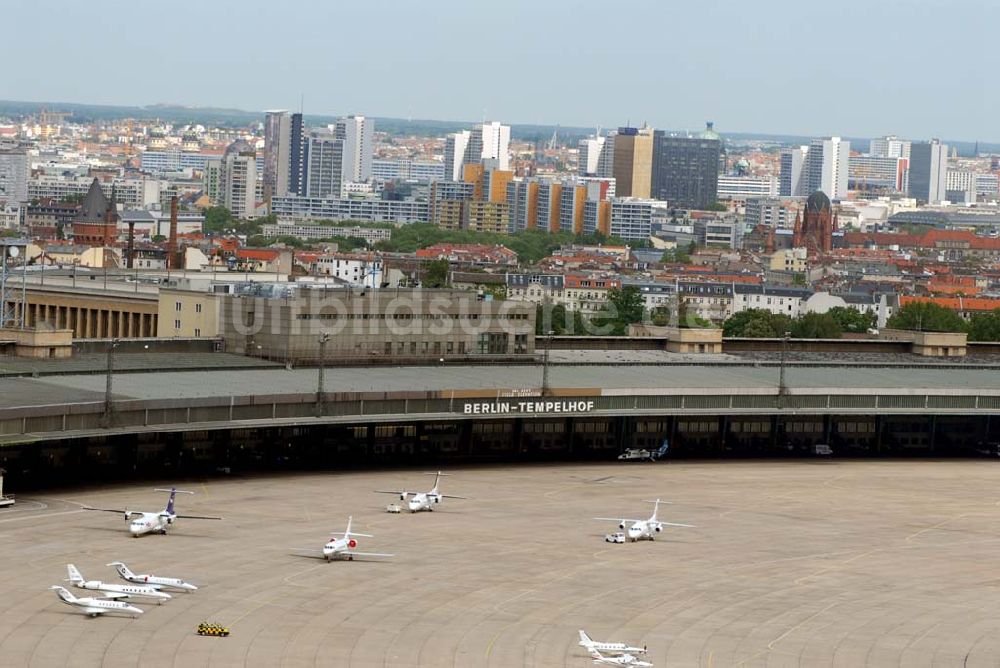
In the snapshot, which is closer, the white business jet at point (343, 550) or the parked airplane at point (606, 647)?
the parked airplane at point (606, 647)

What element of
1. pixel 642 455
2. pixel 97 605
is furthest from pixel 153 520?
pixel 642 455

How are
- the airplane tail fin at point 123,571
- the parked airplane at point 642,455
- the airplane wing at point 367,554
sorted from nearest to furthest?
1. the airplane tail fin at point 123,571
2. the airplane wing at point 367,554
3. the parked airplane at point 642,455

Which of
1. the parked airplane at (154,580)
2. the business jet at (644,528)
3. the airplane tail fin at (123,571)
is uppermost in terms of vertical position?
the business jet at (644,528)

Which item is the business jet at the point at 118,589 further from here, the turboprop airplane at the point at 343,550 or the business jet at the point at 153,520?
the business jet at the point at 153,520

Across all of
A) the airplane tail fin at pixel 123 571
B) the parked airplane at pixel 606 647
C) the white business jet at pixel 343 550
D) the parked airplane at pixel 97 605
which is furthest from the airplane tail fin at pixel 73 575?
the parked airplane at pixel 606 647

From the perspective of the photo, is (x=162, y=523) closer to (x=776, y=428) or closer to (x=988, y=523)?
(x=988, y=523)

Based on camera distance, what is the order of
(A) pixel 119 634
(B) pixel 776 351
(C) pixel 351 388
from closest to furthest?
(A) pixel 119 634, (C) pixel 351 388, (B) pixel 776 351

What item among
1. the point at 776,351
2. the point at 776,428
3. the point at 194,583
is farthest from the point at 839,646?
the point at 776,351
